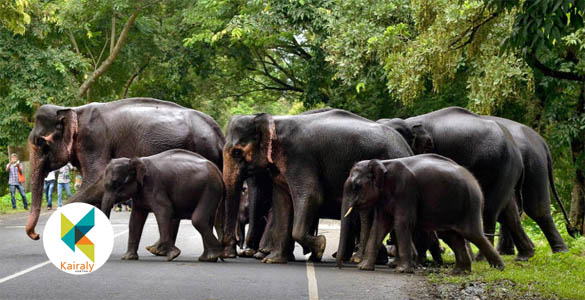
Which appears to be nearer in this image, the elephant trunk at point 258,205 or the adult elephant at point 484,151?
the adult elephant at point 484,151

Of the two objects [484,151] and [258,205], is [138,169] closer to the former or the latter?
[258,205]

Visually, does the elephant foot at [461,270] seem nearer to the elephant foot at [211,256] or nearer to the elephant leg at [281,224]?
the elephant leg at [281,224]

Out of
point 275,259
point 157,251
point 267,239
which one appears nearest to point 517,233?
point 275,259

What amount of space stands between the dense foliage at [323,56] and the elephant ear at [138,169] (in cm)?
476

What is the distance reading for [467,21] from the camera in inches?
706

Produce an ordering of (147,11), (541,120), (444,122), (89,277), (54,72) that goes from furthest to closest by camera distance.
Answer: (147,11)
(54,72)
(541,120)
(444,122)
(89,277)

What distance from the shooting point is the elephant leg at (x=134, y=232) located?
510 inches

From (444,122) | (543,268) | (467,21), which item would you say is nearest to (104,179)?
(444,122)

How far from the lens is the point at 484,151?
45.1 ft

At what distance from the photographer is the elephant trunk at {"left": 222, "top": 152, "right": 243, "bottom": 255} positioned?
14.0 m

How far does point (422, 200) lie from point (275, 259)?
240 cm

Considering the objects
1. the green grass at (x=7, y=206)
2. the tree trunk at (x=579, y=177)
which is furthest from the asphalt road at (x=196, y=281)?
the green grass at (x=7, y=206)

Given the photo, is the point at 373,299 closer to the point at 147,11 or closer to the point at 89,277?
the point at 89,277

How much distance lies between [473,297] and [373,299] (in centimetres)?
114
